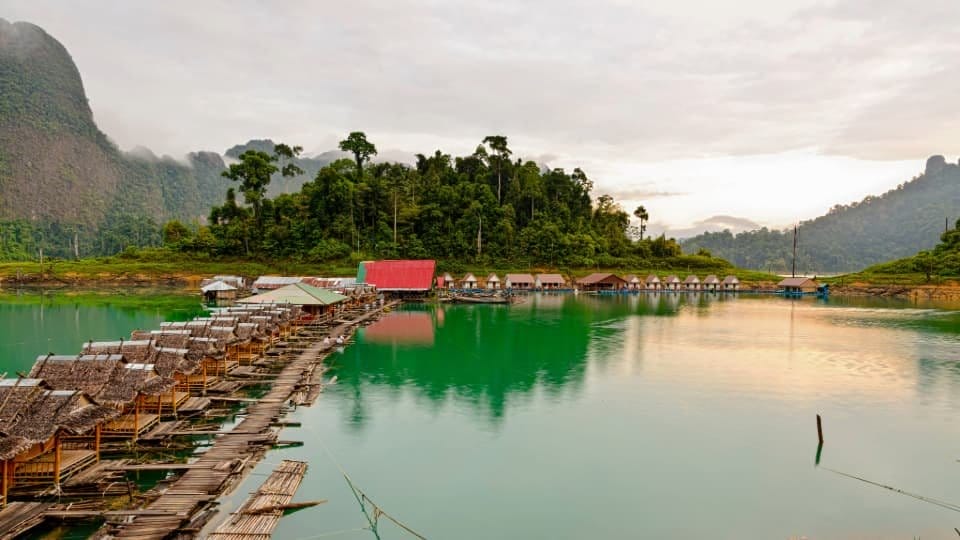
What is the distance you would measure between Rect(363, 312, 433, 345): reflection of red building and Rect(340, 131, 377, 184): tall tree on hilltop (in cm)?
4364

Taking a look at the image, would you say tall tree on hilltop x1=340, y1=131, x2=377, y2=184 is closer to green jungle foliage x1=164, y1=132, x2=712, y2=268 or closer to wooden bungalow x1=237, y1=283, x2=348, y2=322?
green jungle foliage x1=164, y1=132, x2=712, y2=268

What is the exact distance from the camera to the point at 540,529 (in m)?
10.7

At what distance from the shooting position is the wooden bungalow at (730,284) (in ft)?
251

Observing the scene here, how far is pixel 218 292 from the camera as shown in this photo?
156ft

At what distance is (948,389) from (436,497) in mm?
20607

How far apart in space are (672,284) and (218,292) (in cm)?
5209

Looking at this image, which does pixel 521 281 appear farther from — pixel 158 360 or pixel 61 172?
pixel 61 172

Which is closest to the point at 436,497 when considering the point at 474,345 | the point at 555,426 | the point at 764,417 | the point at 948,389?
the point at 555,426

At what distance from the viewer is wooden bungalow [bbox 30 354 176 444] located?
12.3m

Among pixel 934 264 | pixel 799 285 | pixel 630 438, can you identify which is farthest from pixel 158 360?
pixel 934 264

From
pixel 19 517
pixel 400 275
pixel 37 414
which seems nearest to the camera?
pixel 19 517

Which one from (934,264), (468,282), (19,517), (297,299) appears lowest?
(19,517)

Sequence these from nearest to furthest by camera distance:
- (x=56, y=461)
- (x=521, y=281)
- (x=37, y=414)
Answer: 1. (x=37, y=414)
2. (x=56, y=461)
3. (x=521, y=281)

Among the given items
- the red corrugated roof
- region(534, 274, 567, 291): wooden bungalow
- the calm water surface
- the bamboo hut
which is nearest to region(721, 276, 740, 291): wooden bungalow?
the bamboo hut
